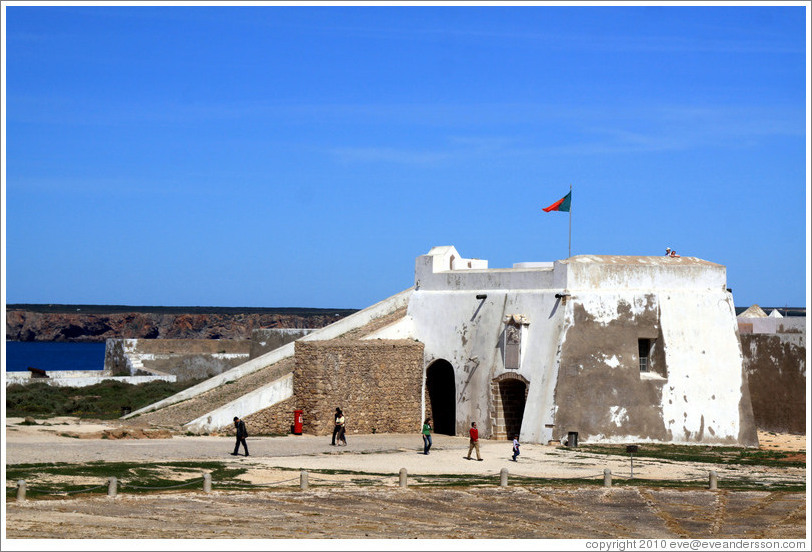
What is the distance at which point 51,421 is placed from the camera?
108ft

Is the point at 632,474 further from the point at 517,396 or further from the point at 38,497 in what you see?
the point at 38,497

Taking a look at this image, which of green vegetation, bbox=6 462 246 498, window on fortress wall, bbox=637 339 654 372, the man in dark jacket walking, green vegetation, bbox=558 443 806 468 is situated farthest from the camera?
window on fortress wall, bbox=637 339 654 372

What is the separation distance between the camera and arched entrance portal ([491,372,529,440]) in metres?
32.3

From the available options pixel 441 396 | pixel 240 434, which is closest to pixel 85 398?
pixel 441 396

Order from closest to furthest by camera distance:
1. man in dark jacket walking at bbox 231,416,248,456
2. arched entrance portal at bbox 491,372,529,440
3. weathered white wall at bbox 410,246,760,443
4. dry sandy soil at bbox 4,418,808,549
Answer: dry sandy soil at bbox 4,418,808,549 → man in dark jacket walking at bbox 231,416,248,456 → weathered white wall at bbox 410,246,760,443 → arched entrance portal at bbox 491,372,529,440

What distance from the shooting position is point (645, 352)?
31.6 m

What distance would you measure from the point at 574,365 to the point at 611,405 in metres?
1.39

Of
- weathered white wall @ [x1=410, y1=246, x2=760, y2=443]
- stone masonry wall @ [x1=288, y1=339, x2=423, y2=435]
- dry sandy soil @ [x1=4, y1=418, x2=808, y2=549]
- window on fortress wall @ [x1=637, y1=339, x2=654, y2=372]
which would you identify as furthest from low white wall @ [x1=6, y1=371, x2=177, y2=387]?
window on fortress wall @ [x1=637, y1=339, x2=654, y2=372]

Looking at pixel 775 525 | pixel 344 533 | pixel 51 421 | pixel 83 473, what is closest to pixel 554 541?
pixel 344 533

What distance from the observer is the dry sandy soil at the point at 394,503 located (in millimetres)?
18312

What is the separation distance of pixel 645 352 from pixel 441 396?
673 centimetres

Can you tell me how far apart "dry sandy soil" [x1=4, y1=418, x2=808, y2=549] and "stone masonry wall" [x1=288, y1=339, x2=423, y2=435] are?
3447mm

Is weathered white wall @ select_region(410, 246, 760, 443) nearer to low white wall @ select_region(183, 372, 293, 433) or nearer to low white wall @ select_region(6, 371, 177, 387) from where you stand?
low white wall @ select_region(183, 372, 293, 433)

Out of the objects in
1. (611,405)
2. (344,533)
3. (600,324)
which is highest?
(600,324)
